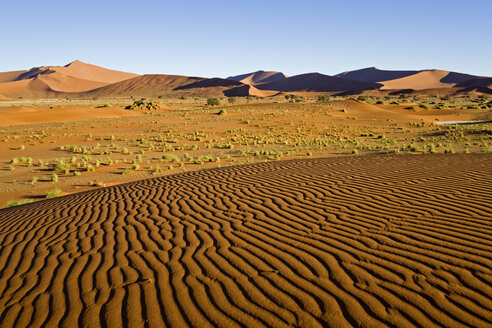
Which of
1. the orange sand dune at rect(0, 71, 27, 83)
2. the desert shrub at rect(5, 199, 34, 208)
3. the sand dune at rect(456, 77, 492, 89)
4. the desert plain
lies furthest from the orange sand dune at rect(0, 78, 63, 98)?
the sand dune at rect(456, 77, 492, 89)

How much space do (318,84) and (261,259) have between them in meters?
141

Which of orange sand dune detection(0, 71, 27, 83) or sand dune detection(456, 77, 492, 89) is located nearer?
sand dune detection(456, 77, 492, 89)

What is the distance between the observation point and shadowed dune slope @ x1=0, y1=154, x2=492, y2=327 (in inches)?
129

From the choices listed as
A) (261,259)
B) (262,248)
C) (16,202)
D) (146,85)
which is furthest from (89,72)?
(261,259)

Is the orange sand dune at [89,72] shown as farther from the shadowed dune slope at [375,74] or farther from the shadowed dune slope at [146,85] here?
the shadowed dune slope at [375,74]

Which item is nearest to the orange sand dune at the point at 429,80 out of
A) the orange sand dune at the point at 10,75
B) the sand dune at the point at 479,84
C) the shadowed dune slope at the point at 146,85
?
the sand dune at the point at 479,84

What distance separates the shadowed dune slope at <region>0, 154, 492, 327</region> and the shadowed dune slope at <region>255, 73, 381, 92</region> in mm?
117924

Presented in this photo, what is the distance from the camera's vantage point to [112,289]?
12.6 feet

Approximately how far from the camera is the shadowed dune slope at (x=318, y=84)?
12419cm

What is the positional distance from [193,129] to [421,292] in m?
28.3

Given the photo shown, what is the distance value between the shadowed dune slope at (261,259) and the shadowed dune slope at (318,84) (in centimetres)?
11792

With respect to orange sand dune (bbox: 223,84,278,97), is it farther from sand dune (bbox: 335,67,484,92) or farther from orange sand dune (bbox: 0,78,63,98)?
orange sand dune (bbox: 0,78,63,98)

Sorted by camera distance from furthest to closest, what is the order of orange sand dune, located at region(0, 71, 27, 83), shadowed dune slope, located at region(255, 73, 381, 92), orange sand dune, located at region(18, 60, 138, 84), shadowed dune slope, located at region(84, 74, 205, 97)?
orange sand dune, located at region(0, 71, 27, 83), orange sand dune, located at region(18, 60, 138, 84), shadowed dune slope, located at region(255, 73, 381, 92), shadowed dune slope, located at region(84, 74, 205, 97)

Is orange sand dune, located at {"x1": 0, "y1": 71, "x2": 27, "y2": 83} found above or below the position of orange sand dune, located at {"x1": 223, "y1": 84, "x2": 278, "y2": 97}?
above
